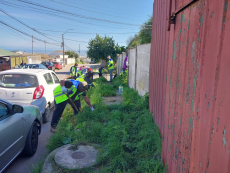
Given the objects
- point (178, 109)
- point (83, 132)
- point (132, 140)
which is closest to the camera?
point (178, 109)

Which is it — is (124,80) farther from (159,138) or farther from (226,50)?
→ (226,50)

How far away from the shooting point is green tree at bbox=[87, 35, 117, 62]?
96.5 ft

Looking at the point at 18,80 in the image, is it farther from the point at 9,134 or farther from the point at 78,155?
the point at 78,155

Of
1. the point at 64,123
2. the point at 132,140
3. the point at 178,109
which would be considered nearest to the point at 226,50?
the point at 178,109

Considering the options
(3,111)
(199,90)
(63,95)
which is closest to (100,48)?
(63,95)

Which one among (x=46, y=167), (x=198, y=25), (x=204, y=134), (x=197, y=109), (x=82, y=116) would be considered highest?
(x=198, y=25)

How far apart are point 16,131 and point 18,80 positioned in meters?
2.76

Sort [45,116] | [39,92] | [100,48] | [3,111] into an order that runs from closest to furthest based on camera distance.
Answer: [3,111]
[39,92]
[45,116]
[100,48]

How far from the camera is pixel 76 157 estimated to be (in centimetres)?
350

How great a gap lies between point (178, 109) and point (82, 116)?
343cm

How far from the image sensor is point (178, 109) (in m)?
2.24

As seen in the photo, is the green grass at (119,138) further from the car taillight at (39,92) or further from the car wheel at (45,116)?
the car taillight at (39,92)

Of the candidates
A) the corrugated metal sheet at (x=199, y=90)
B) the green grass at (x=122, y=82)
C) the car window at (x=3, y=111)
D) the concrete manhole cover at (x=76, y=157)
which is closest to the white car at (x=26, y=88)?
the car window at (x=3, y=111)

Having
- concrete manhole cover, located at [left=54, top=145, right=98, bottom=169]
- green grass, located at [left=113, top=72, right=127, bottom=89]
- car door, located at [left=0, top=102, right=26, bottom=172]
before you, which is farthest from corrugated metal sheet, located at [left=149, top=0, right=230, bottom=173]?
green grass, located at [left=113, top=72, right=127, bottom=89]
